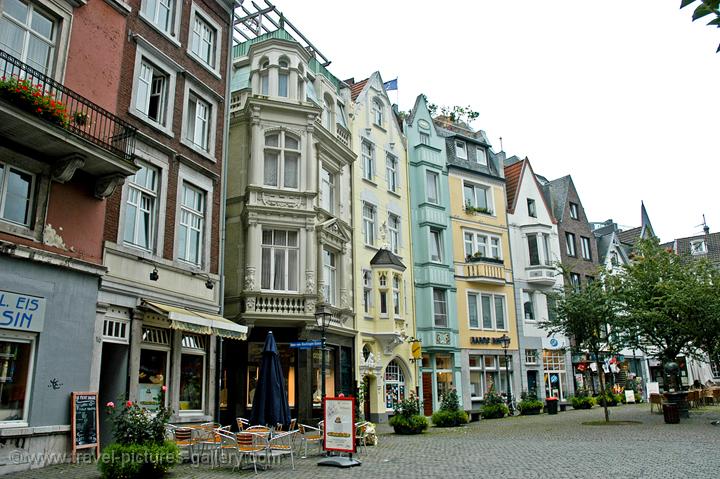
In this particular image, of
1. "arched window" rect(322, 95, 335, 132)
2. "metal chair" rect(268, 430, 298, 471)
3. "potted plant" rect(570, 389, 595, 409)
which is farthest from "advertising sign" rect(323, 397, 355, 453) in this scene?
"potted plant" rect(570, 389, 595, 409)

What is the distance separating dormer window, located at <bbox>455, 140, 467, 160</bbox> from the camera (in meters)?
38.0

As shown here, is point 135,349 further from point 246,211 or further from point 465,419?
point 465,419

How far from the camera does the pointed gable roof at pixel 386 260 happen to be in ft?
93.4

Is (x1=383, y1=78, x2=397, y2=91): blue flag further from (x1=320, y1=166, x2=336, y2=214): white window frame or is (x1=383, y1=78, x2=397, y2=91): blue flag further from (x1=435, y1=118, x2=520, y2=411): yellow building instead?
(x1=320, y1=166, x2=336, y2=214): white window frame

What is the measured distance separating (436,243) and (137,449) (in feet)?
84.5

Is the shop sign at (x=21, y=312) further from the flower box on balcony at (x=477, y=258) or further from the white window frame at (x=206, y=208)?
the flower box on balcony at (x=477, y=258)

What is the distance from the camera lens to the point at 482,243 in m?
37.2

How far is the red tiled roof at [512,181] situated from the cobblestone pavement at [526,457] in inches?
830

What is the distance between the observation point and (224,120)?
66.9 feet

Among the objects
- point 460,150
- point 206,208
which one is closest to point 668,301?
point 206,208

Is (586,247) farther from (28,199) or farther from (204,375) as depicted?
(28,199)

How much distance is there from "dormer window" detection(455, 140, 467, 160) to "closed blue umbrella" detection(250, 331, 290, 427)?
24.9m

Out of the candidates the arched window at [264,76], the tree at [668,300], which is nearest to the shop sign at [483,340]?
the tree at [668,300]

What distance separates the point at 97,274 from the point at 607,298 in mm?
20001
